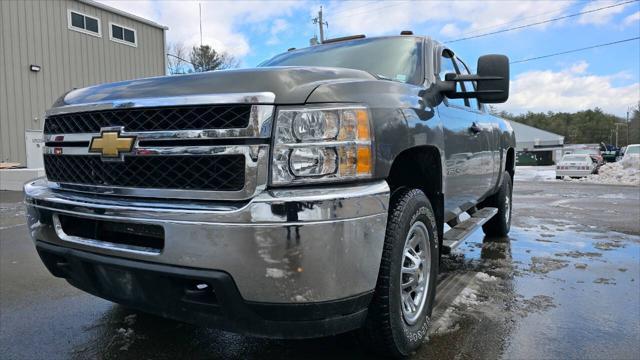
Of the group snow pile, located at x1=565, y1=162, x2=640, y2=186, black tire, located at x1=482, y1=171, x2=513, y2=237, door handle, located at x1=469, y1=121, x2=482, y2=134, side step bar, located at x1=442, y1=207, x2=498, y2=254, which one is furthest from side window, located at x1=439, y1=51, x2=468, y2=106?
snow pile, located at x1=565, y1=162, x2=640, y2=186

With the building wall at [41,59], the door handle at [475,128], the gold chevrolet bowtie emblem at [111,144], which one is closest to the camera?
the gold chevrolet bowtie emblem at [111,144]

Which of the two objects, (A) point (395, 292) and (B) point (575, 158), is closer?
(A) point (395, 292)

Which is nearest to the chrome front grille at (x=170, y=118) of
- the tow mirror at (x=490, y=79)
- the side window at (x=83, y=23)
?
the tow mirror at (x=490, y=79)

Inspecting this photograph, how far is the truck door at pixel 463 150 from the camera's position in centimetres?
348

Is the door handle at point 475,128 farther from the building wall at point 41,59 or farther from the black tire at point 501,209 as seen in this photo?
the building wall at point 41,59

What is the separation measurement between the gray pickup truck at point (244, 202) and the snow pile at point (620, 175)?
19.4m

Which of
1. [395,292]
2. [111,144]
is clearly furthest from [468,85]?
[111,144]

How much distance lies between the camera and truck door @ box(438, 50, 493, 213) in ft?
11.4

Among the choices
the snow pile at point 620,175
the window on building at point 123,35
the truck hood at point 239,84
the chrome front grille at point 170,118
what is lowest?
the snow pile at point 620,175

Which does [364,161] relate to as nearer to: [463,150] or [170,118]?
[170,118]

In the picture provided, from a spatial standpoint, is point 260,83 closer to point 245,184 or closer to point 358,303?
point 245,184

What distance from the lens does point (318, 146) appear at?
208 centimetres

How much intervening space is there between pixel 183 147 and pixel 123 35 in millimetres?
21773

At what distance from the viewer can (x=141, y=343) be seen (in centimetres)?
305
